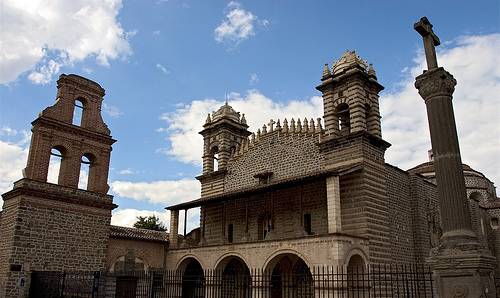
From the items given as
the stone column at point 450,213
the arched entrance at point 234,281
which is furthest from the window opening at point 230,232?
the stone column at point 450,213

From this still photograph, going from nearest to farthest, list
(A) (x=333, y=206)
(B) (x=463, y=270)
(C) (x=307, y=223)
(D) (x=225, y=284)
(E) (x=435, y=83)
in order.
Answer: (B) (x=463, y=270), (E) (x=435, y=83), (A) (x=333, y=206), (C) (x=307, y=223), (D) (x=225, y=284)

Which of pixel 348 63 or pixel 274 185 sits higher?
pixel 348 63

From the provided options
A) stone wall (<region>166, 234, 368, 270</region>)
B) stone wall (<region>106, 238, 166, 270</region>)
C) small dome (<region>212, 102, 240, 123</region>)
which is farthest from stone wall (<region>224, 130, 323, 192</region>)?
stone wall (<region>106, 238, 166, 270</region>)

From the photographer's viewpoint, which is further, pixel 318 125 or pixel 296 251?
pixel 318 125

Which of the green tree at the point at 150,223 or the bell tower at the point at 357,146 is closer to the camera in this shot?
the bell tower at the point at 357,146

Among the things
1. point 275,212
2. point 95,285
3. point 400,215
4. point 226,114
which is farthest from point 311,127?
point 95,285

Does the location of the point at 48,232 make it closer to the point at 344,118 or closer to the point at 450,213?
the point at 344,118

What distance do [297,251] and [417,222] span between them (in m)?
7.45

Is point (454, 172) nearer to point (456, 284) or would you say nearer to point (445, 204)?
point (445, 204)

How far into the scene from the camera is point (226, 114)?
25.7 meters

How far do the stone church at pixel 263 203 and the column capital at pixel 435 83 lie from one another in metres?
7.77

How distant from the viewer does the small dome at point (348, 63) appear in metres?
19.8

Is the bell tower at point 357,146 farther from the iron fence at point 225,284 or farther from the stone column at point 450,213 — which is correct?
the stone column at point 450,213

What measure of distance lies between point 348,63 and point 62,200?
1426cm
